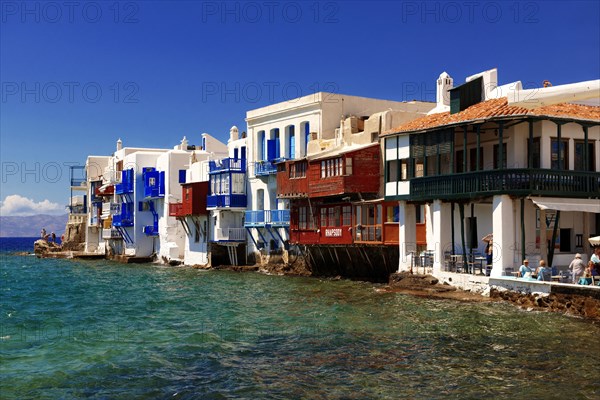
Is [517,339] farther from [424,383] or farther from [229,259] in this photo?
[229,259]

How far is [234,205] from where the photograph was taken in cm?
5206

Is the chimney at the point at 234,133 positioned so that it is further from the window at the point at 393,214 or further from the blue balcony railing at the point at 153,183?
the window at the point at 393,214

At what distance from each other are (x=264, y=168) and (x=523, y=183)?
82.3 ft

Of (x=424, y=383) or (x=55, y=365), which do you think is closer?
(x=424, y=383)

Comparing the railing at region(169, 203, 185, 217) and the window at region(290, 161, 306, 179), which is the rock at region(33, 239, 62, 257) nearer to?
the railing at region(169, 203, 185, 217)

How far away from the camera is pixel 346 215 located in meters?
39.6

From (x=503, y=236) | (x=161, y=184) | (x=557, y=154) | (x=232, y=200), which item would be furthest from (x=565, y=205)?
(x=161, y=184)

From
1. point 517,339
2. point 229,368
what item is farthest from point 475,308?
point 229,368

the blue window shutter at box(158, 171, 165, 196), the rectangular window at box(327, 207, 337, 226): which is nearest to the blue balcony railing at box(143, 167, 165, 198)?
the blue window shutter at box(158, 171, 165, 196)

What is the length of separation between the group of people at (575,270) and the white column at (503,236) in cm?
80

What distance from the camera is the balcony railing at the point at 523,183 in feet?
90.7

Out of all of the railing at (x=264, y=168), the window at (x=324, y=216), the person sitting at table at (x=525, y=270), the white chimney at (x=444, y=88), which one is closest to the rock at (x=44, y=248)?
the railing at (x=264, y=168)

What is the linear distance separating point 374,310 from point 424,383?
10861 millimetres

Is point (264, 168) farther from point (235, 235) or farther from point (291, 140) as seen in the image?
point (235, 235)
